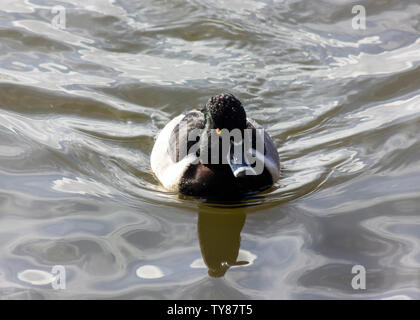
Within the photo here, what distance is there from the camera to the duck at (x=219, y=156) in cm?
577

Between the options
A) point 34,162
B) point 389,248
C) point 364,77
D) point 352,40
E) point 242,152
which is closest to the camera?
point 389,248

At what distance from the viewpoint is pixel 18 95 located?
Answer: 814 centimetres

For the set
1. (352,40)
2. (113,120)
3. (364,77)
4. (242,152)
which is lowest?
(242,152)

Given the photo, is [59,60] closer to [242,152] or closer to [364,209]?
[242,152]

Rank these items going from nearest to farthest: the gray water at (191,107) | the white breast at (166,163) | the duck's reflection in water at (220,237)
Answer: the gray water at (191,107) → the duck's reflection in water at (220,237) → the white breast at (166,163)

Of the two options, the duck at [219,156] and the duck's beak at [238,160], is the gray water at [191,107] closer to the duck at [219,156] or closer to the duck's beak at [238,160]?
the duck at [219,156]

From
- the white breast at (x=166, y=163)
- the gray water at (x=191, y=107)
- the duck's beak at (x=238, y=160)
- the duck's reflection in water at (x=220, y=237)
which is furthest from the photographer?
the white breast at (x=166, y=163)

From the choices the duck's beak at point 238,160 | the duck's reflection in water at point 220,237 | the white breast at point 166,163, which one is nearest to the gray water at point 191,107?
the duck's reflection in water at point 220,237

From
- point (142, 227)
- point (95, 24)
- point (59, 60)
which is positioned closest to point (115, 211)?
point (142, 227)

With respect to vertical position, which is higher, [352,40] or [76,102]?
[352,40]

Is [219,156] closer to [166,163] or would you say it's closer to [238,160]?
[238,160]

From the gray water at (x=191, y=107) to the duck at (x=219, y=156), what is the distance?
6.1 inches

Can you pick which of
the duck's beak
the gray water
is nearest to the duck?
the duck's beak
